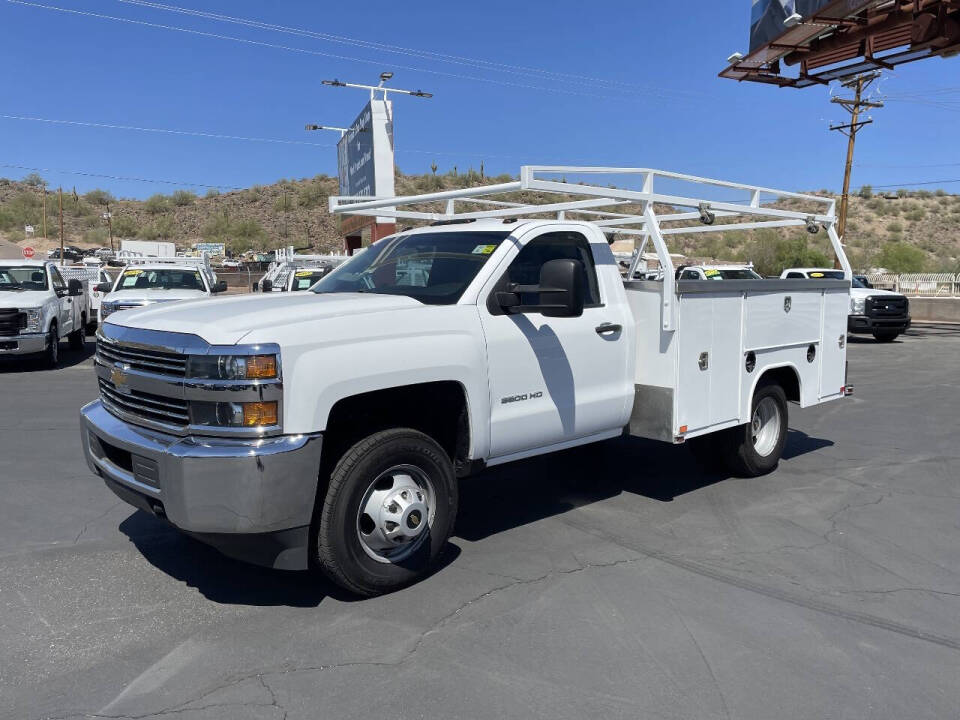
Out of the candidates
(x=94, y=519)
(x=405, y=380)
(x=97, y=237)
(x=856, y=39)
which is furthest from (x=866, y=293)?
(x=97, y=237)

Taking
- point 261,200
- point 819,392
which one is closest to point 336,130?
point 819,392

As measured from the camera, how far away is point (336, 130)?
1277 inches

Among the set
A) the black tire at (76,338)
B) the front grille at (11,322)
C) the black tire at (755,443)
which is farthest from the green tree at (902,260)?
the front grille at (11,322)

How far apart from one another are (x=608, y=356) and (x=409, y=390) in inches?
65.9

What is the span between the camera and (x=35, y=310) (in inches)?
522

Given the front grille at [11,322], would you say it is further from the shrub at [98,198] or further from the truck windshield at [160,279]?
the shrub at [98,198]

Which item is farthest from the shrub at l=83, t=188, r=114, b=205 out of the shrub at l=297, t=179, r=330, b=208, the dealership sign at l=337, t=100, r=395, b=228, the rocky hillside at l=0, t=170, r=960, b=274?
the dealership sign at l=337, t=100, r=395, b=228

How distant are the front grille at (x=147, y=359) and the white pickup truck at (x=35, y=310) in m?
10.1

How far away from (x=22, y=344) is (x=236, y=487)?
37.5 feet

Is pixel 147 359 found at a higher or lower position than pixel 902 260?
higher

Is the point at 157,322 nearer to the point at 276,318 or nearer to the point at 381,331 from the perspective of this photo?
the point at 276,318

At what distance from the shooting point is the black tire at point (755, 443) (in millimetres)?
6699

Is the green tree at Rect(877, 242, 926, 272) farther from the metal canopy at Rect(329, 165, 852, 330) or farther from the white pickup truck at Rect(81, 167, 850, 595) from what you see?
the white pickup truck at Rect(81, 167, 850, 595)

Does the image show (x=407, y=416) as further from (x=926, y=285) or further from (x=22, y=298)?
(x=926, y=285)
